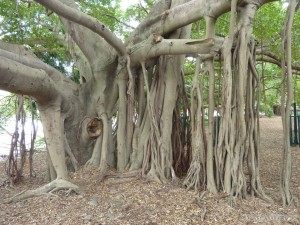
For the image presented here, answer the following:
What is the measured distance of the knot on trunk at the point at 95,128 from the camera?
4660 millimetres

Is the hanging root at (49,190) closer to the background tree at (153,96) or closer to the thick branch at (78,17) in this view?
the background tree at (153,96)

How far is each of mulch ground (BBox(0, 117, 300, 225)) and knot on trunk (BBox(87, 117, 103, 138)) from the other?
2.69 feet

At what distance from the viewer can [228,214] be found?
10.4 feet

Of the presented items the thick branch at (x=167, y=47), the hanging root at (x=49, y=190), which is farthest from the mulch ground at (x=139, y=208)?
the thick branch at (x=167, y=47)

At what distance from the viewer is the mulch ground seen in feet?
9.81

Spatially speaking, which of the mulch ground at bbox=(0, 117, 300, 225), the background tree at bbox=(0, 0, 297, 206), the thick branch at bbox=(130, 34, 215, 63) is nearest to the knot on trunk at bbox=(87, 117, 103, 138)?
the background tree at bbox=(0, 0, 297, 206)

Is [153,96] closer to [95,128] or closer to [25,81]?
[95,128]

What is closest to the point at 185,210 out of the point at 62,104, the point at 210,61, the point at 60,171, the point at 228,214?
the point at 228,214

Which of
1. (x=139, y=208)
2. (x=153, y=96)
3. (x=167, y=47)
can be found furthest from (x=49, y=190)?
(x=167, y=47)

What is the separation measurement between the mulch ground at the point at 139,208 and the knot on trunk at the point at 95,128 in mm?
820

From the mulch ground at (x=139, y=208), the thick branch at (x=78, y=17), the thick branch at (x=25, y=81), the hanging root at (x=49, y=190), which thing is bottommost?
the mulch ground at (x=139, y=208)

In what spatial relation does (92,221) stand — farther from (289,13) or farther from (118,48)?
(289,13)

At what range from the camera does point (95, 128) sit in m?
4.71

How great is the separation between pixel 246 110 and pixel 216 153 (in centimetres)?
70
